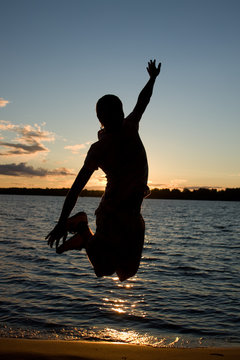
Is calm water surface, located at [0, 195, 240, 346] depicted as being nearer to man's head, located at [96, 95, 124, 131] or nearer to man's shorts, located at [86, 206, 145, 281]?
man's shorts, located at [86, 206, 145, 281]

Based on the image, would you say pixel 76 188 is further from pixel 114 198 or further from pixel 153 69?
pixel 153 69

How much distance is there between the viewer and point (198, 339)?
8.80 meters

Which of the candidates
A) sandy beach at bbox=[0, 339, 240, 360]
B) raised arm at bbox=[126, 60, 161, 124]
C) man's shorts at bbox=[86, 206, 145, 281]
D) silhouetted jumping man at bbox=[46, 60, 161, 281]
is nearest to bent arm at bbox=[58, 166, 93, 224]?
silhouetted jumping man at bbox=[46, 60, 161, 281]

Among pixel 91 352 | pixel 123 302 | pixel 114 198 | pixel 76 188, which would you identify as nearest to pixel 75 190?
pixel 76 188

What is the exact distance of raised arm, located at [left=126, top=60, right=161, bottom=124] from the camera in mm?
4119

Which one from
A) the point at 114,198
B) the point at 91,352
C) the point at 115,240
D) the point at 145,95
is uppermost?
the point at 145,95

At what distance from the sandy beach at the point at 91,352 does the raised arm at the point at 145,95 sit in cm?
418

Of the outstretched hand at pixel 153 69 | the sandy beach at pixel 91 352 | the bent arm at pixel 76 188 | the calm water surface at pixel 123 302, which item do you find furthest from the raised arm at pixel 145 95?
the calm water surface at pixel 123 302

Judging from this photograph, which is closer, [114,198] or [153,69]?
[114,198]

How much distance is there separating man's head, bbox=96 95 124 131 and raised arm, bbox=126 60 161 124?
38 cm

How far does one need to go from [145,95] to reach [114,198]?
149cm

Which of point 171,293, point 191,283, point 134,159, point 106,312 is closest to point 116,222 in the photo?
point 134,159

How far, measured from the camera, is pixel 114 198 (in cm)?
369

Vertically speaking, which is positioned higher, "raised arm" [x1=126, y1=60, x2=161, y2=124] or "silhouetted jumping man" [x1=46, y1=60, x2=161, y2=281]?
"raised arm" [x1=126, y1=60, x2=161, y2=124]
